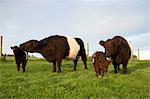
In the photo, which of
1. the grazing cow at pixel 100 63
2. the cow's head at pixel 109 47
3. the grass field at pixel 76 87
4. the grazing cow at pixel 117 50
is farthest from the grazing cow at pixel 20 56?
the grazing cow at pixel 100 63

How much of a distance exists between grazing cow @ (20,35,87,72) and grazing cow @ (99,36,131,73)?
91.8 inches

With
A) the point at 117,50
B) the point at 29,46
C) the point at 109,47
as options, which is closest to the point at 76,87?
the point at 109,47

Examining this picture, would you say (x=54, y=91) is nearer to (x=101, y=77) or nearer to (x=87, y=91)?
(x=87, y=91)

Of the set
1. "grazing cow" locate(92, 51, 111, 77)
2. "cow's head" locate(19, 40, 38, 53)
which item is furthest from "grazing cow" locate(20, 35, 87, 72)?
"grazing cow" locate(92, 51, 111, 77)

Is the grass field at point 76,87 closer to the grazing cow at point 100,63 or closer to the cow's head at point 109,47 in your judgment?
the grazing cow at point 100,63

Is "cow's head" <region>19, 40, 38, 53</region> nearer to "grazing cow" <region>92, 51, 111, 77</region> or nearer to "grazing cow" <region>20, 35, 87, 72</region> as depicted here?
"grazing cow" <region>20, 35, 87, 72</region>

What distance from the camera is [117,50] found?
19.4 m

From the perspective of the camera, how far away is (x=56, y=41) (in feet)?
68.0

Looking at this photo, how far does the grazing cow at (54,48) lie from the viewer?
2045 centimetres

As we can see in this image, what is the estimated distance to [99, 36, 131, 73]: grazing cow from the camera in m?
19.2

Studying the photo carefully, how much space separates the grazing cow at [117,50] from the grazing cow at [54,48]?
2331mm

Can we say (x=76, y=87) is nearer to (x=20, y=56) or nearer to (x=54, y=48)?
(x=54, y=48)

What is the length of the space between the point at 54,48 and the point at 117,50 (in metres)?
3.72

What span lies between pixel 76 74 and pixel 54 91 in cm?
Answer: 452
